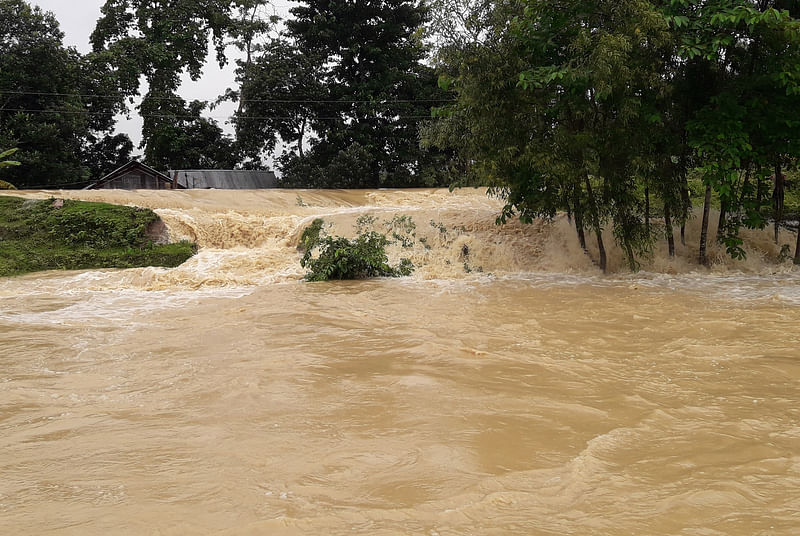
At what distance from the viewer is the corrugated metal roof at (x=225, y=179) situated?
24875mm

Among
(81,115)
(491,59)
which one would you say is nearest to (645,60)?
(491,59)

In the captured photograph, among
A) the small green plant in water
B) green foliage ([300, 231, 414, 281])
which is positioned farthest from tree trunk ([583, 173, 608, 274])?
the small green plant in water

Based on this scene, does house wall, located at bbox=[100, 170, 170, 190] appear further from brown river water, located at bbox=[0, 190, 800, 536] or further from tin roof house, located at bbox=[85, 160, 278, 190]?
brown river water, located at bbox=[0, 190, 800, 536]

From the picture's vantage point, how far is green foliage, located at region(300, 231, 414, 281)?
10742mm

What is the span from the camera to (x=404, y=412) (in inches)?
158

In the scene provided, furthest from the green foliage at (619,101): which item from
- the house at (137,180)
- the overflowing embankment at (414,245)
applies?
the house at (137,180)

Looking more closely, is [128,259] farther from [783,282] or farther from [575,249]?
[783,282]

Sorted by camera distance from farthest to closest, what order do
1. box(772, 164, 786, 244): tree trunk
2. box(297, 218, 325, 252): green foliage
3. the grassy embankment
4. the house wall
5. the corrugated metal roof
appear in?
the corrugated metal roof, the house wall, box(297, 218, 325, 252): green foliage, the grassy embankment, box(772, 164, 786, 244): tree trunk

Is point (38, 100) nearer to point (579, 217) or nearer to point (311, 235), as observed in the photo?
point (311, 235)

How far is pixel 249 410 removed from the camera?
4090 mm

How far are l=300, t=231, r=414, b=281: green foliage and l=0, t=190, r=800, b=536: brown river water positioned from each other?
155 cm

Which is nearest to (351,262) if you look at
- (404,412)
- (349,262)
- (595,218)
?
(349,262)

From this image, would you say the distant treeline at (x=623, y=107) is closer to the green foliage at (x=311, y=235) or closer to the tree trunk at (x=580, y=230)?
the tree trunk at (x=580, y=230)

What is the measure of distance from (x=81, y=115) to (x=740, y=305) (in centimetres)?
2459
